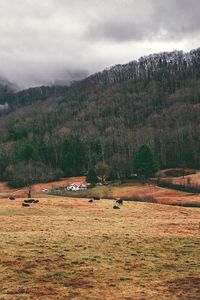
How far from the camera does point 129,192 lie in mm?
92062

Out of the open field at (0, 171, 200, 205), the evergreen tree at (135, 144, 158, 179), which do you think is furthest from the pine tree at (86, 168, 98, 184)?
the evergreen tree at (135, 144, 158, 179)

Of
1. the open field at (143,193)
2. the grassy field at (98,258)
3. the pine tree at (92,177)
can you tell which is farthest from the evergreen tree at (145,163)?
the grassy field at (98,258)

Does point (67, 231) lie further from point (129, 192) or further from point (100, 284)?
point (129, 192)

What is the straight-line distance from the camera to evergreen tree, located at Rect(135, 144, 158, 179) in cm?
10869

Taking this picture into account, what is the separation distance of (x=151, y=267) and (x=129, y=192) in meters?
68.1

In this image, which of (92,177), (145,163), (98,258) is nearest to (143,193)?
(145,163)

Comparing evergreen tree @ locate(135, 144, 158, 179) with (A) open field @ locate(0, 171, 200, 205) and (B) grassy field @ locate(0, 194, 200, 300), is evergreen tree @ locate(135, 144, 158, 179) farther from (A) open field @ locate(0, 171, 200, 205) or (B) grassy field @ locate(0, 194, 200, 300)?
(B) grassy field @ locate(0, 194, 200, 300)

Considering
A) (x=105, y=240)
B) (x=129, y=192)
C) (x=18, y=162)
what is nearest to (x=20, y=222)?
(x=105, y=240)

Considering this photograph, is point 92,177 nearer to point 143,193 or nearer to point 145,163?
point 145,163

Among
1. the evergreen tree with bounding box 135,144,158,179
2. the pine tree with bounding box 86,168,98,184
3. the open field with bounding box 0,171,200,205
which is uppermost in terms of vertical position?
the evergreen tree with bounding box 135,144,158,179

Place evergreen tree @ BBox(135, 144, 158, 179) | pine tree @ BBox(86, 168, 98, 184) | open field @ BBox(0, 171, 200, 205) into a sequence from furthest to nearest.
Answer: evergreen tree @ BBox(135, 144, 158, 179), pine tree @ BBox(86, 168, 98, 184), open field @ BBox(0, 171, 200, 205)

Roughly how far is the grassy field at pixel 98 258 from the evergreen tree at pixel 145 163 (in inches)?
2551

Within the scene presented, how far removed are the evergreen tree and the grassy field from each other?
64804 mm

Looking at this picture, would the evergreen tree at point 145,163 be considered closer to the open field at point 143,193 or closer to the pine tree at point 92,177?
the open field at point 143,193
